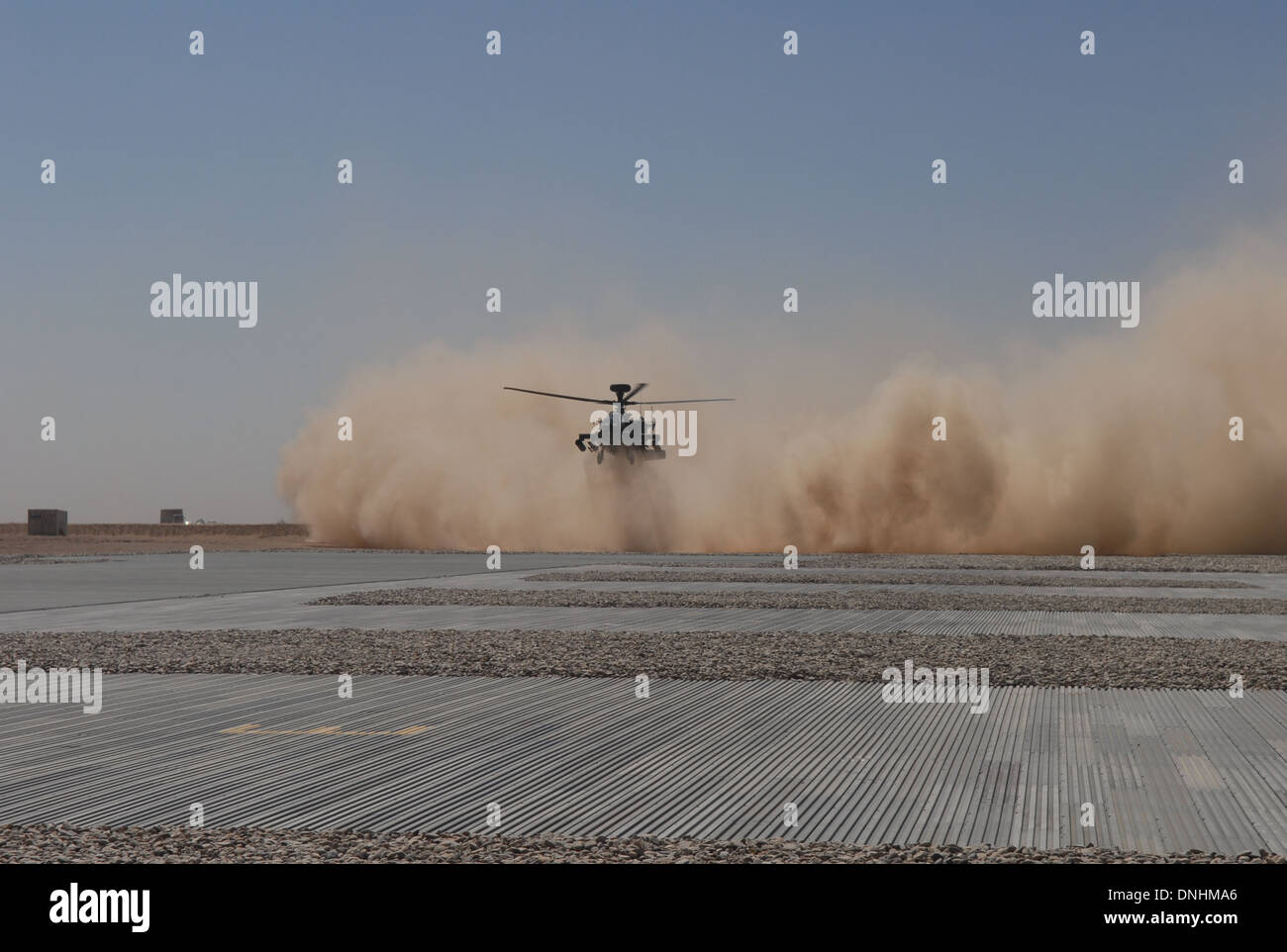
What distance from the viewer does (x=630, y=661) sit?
13648mm

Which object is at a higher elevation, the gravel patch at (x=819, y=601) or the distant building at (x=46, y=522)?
the distant building at (x=46, y=522)

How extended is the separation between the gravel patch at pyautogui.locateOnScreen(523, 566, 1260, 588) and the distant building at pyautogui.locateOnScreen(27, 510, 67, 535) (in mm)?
63468

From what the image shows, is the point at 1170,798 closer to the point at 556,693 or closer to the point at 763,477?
the point at 556,693

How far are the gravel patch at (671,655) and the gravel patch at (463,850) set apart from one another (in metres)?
6.44

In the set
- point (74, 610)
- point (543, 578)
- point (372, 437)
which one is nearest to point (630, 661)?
point (74, 610)

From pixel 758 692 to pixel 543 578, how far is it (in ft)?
66.2

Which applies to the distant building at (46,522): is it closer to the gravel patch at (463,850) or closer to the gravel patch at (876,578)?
the gravel patch at (876,578)

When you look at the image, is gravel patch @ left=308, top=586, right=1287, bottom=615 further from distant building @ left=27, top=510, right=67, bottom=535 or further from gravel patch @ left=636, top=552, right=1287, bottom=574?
distant building @ left=27, top=510, right=67, bottom=535

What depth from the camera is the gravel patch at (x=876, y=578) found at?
29.6 m

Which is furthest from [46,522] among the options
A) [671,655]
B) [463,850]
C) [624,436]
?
[463,850]

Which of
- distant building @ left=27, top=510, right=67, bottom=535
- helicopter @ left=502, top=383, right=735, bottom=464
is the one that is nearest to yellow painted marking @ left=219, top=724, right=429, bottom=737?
helicopter @ left=502, top=383, right=735, bottom=464

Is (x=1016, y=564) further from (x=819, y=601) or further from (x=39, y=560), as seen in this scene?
(x=39, y=560)

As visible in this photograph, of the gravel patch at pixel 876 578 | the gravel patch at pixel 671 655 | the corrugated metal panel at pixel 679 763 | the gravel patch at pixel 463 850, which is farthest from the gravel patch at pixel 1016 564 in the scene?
the gravel patch at pixel 463 850

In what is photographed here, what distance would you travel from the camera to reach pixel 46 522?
286ft
